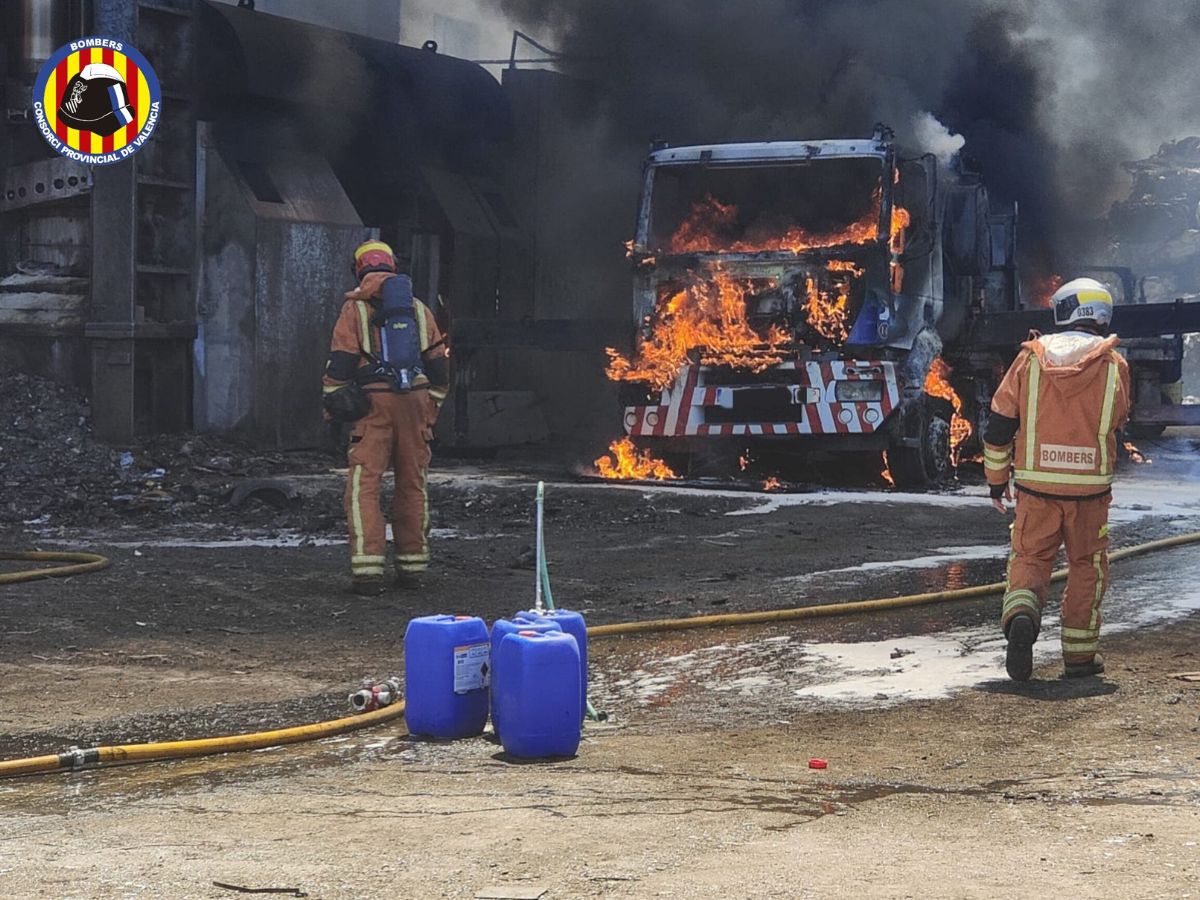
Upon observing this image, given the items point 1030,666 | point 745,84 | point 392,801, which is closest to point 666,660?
point 1030,666

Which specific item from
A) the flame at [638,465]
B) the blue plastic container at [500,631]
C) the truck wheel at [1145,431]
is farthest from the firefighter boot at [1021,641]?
the truck wheel at [1145,431]

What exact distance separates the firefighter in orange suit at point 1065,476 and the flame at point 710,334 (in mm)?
7437

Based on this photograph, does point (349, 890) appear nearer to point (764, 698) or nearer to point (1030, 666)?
point (764, 698)

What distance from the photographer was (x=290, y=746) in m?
5.32

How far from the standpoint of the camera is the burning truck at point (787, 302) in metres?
13.5

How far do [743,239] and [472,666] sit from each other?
8934 millimetres

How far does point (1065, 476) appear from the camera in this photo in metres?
6.10

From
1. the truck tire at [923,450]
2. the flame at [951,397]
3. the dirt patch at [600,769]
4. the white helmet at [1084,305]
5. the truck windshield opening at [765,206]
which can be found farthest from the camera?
the flame at [951,397]

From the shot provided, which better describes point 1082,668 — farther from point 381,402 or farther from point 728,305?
point 728,305

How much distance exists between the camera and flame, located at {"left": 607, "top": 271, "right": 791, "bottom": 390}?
13695 millimetres

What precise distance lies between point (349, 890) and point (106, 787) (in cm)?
150

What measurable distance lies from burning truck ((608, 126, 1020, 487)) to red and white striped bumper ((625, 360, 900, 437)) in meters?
0.01

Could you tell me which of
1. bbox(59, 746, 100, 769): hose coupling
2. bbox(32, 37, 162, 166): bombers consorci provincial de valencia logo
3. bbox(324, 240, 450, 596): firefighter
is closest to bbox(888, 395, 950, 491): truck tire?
bbox(324, 240, 450, 596): firefighter

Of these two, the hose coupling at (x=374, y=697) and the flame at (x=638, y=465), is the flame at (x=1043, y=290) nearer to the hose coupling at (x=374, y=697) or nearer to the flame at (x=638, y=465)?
the flame at (x=638, y=465)
